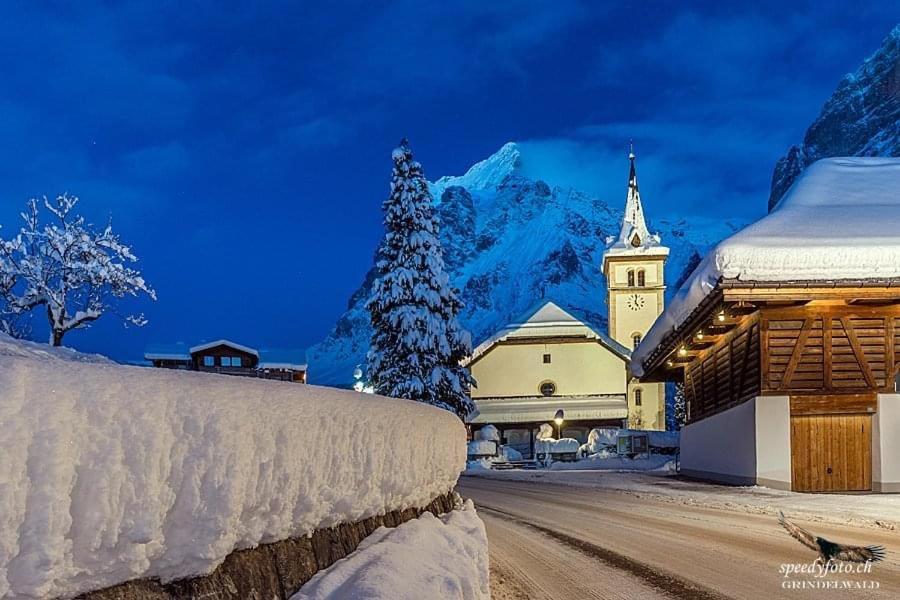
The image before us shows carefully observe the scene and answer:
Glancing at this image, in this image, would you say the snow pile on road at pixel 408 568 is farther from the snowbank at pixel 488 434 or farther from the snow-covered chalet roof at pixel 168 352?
the snow-covered chalet roof at pixel 168 352

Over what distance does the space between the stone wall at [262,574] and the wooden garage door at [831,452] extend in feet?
54.0

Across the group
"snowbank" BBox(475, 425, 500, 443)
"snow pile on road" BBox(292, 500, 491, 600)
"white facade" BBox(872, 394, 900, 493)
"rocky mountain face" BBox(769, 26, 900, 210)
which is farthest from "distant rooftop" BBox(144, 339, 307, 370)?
"rocky mountain face" BBox(769, 26, 900, 210)

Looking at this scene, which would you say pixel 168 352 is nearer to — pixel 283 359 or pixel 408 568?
pixel 283 359

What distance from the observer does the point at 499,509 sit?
13.6 metres

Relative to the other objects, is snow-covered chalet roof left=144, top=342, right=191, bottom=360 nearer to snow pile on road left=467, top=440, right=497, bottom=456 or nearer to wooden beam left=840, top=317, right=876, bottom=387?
snow pile on road left=467, top=440, right=497, bottom=456

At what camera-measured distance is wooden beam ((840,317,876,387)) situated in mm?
17266

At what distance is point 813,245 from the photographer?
1648cm

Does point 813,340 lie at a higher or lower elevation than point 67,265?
lower

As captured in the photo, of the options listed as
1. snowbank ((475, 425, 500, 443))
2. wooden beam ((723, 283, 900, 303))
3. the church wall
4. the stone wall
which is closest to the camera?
the stone wall

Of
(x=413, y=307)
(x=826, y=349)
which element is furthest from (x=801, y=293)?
(x=413, y=307)

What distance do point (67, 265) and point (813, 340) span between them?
86.7 ft

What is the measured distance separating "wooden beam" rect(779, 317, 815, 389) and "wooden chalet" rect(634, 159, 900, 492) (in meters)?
0.02

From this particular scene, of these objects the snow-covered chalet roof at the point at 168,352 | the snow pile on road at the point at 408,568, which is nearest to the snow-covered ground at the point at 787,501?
the snow pile on road at the point at 408,568

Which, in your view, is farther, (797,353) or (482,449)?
(482,449)
